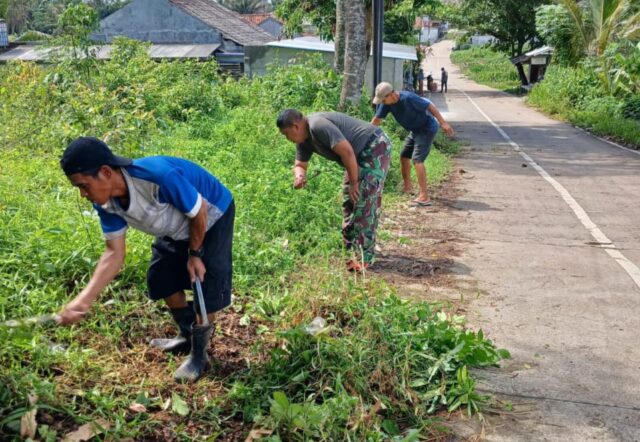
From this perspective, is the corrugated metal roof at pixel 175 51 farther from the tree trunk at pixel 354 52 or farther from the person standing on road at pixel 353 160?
the person standing on road at pixel 353 160

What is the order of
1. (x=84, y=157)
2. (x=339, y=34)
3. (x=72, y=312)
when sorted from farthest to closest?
(x=339, y=34) → (x=72, y=312) → (x=84, y=157)

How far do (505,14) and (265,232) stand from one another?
35.5 metres

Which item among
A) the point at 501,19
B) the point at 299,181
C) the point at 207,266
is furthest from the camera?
the point at 501,19

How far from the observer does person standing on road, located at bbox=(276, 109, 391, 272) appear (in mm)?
5398

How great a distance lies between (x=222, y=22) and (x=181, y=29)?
203cm

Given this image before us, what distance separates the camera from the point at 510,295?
18.3 ft

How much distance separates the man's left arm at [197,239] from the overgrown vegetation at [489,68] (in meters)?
37.7

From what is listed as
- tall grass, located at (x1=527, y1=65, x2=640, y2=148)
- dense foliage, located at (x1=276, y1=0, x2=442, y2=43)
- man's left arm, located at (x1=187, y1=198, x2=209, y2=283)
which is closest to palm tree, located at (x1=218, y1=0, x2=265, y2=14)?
tall grass, located at (x1=527, y1=65, x2=640, y2=148)

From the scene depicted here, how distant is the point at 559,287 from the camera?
577 centimetres

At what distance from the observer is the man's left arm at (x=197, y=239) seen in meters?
3.42

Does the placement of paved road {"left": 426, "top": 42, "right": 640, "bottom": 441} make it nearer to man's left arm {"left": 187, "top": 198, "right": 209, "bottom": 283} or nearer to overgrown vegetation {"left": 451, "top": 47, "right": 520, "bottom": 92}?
man's left arm {"left": 187, "top": 198, "right": 209, "bottom": 283}

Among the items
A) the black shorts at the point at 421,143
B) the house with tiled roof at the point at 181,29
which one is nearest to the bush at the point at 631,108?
the black shorts at the point at 421,143

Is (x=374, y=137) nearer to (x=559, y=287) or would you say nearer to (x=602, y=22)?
(x=559, y=287)

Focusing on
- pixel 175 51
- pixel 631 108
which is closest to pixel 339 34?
pixel 631 108
